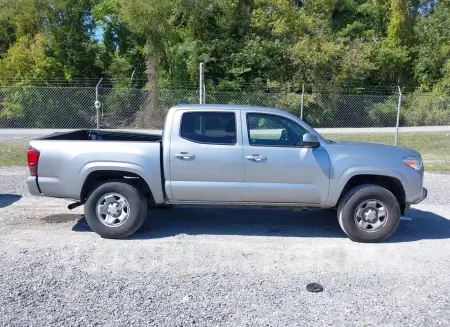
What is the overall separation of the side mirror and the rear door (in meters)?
0.86

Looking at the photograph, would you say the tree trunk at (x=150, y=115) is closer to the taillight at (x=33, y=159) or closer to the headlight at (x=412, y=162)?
the taillight at (x=33, y=159)

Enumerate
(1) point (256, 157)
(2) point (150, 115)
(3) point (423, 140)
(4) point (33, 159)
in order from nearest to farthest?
(1) point (256, 157) < (4) point (33, 159) < (3) point (423, 140) < (2) point (150, 115)

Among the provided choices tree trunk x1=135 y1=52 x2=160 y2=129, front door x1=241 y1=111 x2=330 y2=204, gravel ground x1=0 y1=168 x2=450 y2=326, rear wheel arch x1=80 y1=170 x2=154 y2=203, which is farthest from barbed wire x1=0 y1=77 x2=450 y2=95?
front door x1=241 y1=111 x2=330 y2=204

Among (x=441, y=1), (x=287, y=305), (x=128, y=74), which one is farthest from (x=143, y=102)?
(x=441, y=1)

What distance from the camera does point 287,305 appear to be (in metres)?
4.27

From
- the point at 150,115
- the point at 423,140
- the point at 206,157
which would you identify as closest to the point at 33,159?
the point at 206,157

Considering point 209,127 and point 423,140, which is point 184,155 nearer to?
point 209,127

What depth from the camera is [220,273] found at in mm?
5000

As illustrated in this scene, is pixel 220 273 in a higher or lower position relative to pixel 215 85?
lower

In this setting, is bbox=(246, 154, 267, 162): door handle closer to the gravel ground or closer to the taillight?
the gravel ground

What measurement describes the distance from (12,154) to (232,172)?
1030 centimetres

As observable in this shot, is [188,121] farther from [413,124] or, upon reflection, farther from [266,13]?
[266,13]

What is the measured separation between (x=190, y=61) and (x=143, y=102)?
5.93 meters

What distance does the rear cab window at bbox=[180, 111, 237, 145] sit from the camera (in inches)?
243
